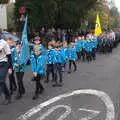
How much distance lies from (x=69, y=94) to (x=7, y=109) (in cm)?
245

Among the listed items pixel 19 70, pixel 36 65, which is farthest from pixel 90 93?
pixel 19 70

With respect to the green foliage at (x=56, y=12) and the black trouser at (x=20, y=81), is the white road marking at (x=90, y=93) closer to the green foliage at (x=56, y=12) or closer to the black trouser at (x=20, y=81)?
the black trouser at (x=20, y=81)

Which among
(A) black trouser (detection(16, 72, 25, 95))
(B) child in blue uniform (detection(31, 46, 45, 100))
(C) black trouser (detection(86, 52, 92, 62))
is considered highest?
(B) child in blue uniform (detection(31, 46, 45, 100))

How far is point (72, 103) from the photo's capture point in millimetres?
10953

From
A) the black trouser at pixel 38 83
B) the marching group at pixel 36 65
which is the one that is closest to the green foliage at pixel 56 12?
the marching group at pixel 36 65

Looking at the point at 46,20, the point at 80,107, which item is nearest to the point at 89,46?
the point at 46,20

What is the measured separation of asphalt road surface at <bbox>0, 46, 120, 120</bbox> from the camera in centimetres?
958


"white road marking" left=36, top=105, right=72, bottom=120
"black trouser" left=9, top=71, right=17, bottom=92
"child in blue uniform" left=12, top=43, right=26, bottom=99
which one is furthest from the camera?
"black trouser" left=9, top=71, right=17, bottom=92

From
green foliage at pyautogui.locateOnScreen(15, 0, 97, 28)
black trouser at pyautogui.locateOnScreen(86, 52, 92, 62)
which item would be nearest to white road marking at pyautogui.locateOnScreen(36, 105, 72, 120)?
black trouser at pyautogui.locateOnScreen(86, 52, 92, 62)

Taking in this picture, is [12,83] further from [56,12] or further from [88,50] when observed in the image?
[56,12]

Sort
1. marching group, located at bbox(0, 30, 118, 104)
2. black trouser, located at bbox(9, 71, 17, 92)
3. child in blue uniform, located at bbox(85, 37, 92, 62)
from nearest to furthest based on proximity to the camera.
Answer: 1. marching group, located at bbox(0, 30, 118, 104)
2. black trouser, located at bbox(9, 71, 17, 92)
3. child in blue uniform, located at bbox(85, 37, 92, 62)

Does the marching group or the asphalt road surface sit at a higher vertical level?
the marching group

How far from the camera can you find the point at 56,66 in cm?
1463

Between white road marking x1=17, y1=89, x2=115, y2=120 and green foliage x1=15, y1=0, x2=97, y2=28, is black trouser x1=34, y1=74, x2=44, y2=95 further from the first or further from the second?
green foliage x1=15, y1=0, x2=97, y2=28
